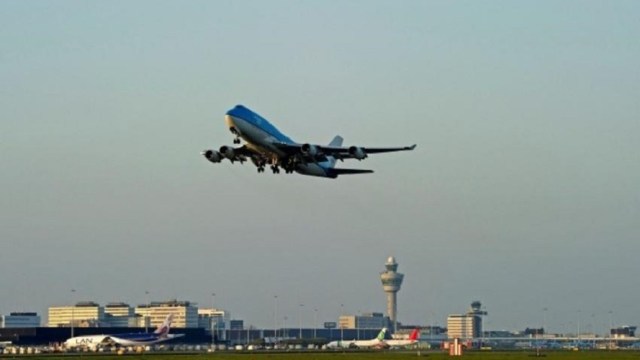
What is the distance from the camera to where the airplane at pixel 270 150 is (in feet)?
Result: 347

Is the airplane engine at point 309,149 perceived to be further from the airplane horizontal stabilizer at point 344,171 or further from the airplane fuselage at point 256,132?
the airplane horizontal stabilizer at point 344,171

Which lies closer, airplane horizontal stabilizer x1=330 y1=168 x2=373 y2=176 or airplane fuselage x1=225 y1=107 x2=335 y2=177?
airplane fuselage x1=225 y1=107 x2=335 y2=177

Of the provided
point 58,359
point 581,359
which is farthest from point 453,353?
point 58,359

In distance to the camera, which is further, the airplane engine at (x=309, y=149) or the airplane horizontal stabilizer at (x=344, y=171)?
the airplane horizontal stabilizer at (x=344, y=171)

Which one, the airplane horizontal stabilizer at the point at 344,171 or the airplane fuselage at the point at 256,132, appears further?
the airplane horizontal stabilizer at the point at 344,171

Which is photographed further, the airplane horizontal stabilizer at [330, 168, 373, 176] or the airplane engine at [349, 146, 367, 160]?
the airplane horizontal stabilizer at [330, 168, 373, 176]

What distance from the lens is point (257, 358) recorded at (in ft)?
512

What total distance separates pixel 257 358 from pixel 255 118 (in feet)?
188

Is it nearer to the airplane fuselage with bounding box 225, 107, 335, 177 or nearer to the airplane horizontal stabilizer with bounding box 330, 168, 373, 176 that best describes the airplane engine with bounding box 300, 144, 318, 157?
the airplane fuselage with bounding box 225, 107, 335, 177

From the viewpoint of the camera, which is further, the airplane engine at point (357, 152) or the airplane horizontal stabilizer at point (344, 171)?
the airplane horizontal stabilizer at point (344, 171)

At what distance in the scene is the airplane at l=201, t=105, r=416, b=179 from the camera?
106 metres

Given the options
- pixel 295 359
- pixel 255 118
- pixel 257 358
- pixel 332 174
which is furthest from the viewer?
pixel 257 358

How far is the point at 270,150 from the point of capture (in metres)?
108

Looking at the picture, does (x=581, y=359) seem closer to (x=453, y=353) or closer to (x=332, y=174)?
(x=453, y=353)
